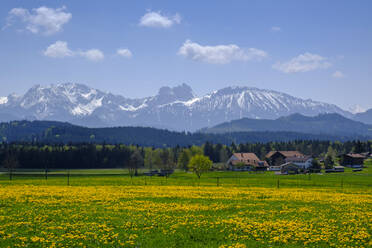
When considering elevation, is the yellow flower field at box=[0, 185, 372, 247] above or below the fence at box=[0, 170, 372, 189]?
above

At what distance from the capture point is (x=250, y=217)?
28.2m

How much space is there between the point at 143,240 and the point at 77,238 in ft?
12.5

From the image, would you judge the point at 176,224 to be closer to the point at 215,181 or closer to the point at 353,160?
the point at 215,181

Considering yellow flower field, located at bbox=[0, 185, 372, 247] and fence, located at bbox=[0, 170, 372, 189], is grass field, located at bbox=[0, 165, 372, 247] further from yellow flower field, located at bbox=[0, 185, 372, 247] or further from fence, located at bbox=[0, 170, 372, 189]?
fence, located at bbox=[0, 170, 372, 189]

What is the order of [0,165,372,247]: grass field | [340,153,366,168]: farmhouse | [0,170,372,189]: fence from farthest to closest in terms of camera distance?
[340,153,366,168]: farmhouse → [0,170,372,189]: fence → [0,165,372,247]: grass field

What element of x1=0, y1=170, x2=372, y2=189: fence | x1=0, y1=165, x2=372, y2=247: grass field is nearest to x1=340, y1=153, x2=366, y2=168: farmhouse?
x1=0, y1=170, x2=372, y2=189: fence

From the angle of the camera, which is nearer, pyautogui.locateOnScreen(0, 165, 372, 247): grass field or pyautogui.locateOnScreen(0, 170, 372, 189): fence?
pyautogui.locateOnScreen(0, 165, 372, 247): grass field

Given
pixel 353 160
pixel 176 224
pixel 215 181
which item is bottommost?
pixel 215 181

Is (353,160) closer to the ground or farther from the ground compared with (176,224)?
closer to the ground

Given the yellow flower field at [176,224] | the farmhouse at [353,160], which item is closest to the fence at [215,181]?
the yellow flower field at [176,224]

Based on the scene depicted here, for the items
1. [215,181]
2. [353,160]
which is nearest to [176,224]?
[215,181]

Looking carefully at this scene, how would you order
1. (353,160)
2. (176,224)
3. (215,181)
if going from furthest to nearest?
(353,160), (215,181), (176,224)

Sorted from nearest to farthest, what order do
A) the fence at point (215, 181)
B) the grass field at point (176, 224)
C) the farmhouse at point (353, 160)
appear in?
the grass field at point (176, 224) < the fence at point (215, 181) < the farmhouse at point (353, 160)

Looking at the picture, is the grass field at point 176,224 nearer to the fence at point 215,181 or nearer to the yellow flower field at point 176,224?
the yellow flower field at point 176,224
